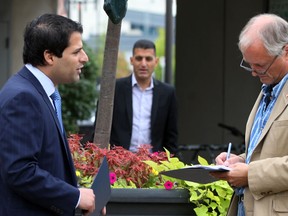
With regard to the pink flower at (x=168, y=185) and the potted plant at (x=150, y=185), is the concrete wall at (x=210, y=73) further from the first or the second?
the pink flower at (x=168, y=185)

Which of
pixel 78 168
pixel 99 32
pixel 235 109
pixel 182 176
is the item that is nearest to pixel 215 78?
pixel 235 109

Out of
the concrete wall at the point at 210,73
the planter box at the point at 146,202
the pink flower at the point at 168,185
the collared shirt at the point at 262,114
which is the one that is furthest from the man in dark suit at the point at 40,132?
the concrete wall at the point at 210,73

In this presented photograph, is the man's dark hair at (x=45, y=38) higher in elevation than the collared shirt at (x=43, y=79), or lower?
higher

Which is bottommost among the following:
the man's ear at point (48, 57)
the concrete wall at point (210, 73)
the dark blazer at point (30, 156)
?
the concrete wall at point (210, 73)

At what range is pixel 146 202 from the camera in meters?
4.55

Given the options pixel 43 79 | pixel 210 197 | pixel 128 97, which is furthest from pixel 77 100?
pixel 43 79

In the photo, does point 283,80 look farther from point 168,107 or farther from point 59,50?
point 168,107

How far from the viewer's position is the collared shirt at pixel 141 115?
6758 mm

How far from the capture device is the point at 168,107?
22.8 ft

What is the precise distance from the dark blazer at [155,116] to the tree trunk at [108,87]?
108 centimetres

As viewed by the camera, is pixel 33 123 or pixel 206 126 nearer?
pixel 33 123

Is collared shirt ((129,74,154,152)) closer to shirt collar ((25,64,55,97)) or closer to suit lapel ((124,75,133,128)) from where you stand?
suit lapel ((124,75,133,128))

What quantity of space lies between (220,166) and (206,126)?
328 inches

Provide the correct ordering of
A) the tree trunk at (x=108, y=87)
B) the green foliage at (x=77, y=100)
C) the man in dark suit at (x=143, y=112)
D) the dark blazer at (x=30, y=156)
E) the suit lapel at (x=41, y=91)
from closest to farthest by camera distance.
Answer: the dark blazer at (x=30, y=156) → the suit lapel at (x=41, y=91) → the tree trunk at (x=108, y=87) → the man in dark suit at (x=143, y=112) → the green foliage at (x=77, y=100)
